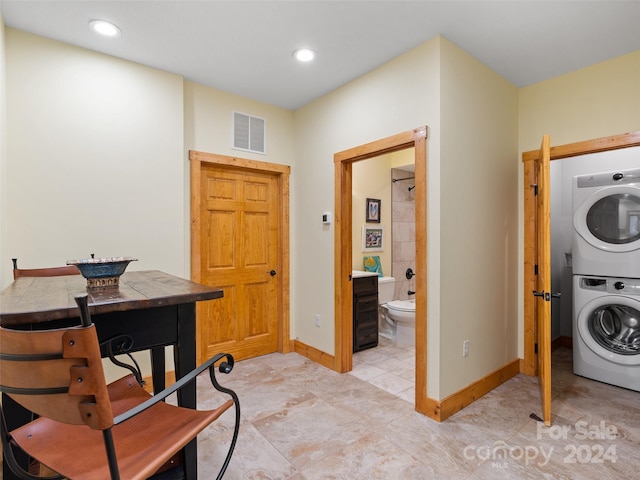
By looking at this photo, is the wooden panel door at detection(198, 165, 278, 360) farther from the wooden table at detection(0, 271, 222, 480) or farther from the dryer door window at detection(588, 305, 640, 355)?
the dryer door window at detection(588, 305, 640, 355)

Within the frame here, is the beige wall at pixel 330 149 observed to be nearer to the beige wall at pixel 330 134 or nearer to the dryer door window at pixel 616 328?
the beige wall at pixel 330 134

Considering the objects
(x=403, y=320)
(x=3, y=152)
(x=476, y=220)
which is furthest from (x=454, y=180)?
(x=3, y=152)

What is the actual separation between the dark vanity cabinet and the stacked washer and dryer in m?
1.89

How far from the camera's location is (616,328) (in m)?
3.07

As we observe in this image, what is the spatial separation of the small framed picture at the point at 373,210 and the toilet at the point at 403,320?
113 centimetres

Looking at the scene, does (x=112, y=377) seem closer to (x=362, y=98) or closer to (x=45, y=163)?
(x=45, y=163)

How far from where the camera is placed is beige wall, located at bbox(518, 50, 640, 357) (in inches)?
99.1

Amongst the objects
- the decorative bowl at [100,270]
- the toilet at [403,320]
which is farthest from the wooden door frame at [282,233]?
the decorative bowl at [100,270]

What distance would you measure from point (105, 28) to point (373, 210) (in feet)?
10.8

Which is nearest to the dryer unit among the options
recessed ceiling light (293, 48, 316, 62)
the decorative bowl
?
recessed ceiling light (293, 48, 316, 62)

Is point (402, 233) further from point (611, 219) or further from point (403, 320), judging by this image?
point (611, 219)

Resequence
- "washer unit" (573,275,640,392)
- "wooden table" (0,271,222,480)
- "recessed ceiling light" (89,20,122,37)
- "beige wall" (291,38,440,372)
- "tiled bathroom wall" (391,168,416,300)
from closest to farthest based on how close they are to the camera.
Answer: "wooden table" (0,271,222,480), "recessed ceiling light" (89,20,122,37), "beige wall" (291,38,440,372), "washer unit" (573,275,640,392), "tiled bathroom wall" (391,168,416,300)

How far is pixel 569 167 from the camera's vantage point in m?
3.82

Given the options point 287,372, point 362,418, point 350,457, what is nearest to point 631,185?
point 362,418
